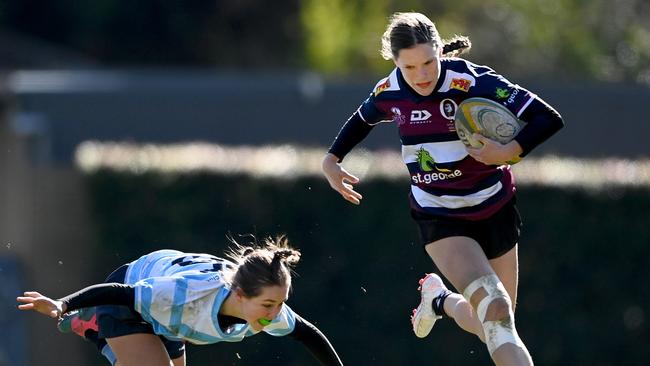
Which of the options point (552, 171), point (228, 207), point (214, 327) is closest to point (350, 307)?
point (228, 207)

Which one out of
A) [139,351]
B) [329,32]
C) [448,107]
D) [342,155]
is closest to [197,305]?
[139,351]

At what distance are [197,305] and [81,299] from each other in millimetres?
586

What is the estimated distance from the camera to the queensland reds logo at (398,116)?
21.5 ft

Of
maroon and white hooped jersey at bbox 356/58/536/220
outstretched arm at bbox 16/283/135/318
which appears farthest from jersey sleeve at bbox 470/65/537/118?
outstretched arm at bbox 16/283/135/318

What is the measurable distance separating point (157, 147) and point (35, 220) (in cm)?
127

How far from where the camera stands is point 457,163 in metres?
6.48

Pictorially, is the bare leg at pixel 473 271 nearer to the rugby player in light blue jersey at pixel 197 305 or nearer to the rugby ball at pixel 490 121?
the rugby ball at pixel 490 121

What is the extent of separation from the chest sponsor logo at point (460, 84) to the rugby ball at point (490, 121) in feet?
0.33

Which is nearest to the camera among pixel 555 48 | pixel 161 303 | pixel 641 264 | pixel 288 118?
pixel 161 303

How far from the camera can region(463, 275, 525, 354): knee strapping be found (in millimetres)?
6129

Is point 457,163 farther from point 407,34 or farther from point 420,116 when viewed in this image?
point 407,34

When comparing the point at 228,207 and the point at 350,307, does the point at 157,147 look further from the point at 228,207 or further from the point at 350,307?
the point at 350,307

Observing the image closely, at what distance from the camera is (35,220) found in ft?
39.8

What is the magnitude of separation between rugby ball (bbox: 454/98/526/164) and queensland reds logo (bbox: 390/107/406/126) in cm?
36
